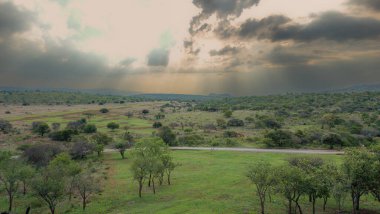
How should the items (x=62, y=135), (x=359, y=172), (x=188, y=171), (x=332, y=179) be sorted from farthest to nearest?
(x=62, y=135) < (x=188, y=171) < (x=332, y=179) < (x=359, y=172)

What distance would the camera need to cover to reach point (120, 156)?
97062mm

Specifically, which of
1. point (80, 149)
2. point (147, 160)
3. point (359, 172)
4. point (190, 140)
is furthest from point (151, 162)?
point (190, 140)

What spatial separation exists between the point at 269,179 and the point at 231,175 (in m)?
25.1

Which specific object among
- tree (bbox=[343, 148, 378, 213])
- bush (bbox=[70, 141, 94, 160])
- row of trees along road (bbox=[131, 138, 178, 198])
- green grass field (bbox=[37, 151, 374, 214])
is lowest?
green grass field (bbox=[37, 151, 374, 214])

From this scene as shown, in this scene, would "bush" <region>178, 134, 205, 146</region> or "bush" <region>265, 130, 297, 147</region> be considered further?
"bush" <region>178, 134, 205, 146</region>

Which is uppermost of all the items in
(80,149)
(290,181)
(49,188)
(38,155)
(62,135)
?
(290,181)

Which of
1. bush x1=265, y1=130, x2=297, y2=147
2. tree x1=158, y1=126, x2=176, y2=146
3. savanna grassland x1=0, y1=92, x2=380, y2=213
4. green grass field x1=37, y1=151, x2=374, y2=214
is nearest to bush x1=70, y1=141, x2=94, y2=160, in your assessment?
savanna grassland x1=0, y1=92, x2=380, y2=213

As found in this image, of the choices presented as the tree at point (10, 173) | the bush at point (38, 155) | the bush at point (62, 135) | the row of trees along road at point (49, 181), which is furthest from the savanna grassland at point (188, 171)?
the tree at point (10, 173)

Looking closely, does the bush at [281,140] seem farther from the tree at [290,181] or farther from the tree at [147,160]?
the tree at [290,181]

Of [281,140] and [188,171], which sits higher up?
[281,140]

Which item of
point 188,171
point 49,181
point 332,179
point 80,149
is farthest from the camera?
point 80,149

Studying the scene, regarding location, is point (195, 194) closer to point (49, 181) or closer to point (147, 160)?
point (147, 160)

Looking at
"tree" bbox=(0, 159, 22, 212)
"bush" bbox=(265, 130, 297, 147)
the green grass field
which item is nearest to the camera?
the green grass field

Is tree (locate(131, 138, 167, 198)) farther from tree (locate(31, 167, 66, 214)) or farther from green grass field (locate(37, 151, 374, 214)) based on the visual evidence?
tree (locate(31, 167, 66, 214))
